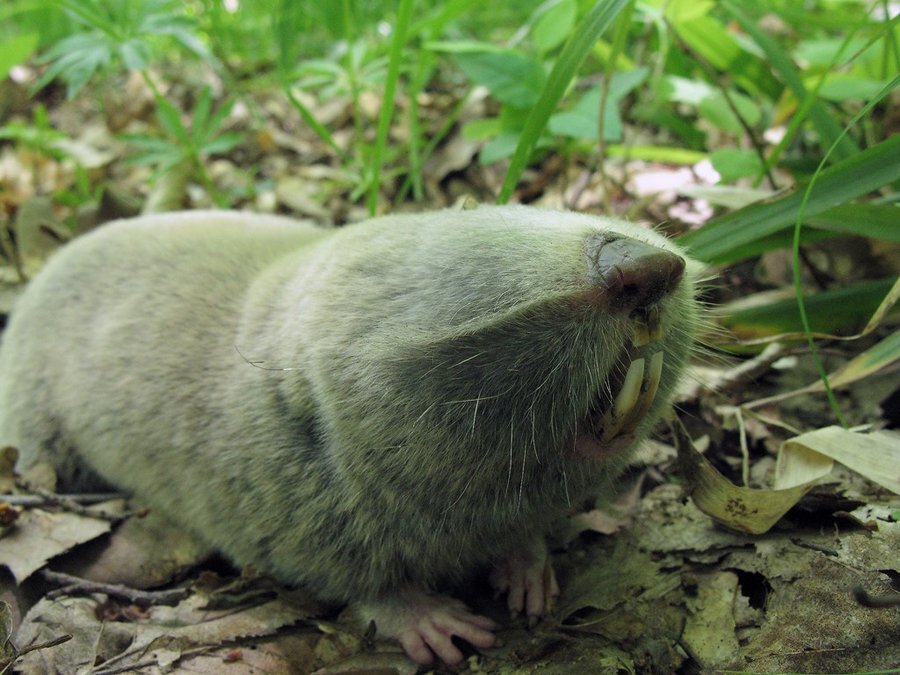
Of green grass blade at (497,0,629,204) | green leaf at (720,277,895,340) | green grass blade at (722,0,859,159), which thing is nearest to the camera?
green grass blade at (497,0,629,204)

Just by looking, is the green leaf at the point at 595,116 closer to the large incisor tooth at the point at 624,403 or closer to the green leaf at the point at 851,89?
the green leaf at the point at 851,89

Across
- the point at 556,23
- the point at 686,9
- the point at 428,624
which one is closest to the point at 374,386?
the point at 428,624

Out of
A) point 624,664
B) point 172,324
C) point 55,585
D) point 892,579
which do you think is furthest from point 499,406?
point 55,585

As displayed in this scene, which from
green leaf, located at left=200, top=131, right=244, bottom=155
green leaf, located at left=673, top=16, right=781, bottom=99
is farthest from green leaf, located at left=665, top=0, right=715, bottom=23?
green leaf, located at left=200, top=131, right=244, bottom=155

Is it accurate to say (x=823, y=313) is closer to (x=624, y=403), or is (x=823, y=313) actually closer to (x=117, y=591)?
(x=624, y=403)

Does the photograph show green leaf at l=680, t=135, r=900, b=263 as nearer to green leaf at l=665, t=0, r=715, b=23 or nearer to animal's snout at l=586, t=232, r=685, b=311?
animal's snout at l=586, t=232, r=685, b=311
